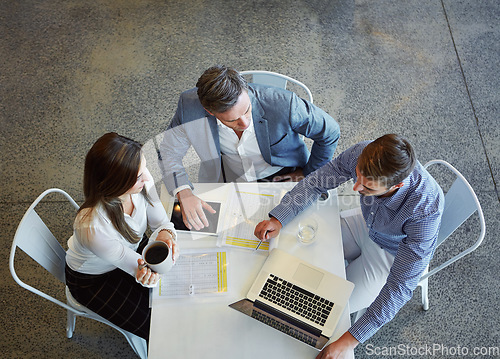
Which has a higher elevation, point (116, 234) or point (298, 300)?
point (116, 234)

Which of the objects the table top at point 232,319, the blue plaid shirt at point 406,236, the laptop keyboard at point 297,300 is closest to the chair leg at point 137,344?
the table top at point 232,319

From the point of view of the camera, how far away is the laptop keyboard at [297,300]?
1.44 m

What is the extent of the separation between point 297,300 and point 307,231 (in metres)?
0.28

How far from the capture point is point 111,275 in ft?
5.81

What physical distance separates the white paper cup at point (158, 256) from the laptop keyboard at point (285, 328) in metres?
0.34

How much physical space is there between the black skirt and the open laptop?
1.68 feet

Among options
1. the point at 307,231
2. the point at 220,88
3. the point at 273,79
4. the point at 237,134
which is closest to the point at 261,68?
the point at 273,79

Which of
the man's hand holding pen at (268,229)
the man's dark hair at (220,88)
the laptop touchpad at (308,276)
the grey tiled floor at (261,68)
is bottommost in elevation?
the grey tiled floor at (261,68)

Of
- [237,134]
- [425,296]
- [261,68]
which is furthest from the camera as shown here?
[261,68]

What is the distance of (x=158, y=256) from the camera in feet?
4.65

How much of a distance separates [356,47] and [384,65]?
0.80ft

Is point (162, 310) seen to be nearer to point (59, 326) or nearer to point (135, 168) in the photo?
point (135, 168)

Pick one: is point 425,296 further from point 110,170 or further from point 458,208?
point 110,170

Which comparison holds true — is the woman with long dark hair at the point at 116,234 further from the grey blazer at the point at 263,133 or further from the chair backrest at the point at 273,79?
the chair backrest at the point at 273,79
